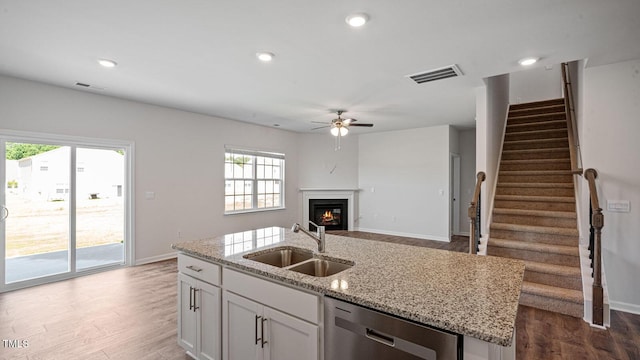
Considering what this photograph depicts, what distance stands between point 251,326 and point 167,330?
56.3 inches

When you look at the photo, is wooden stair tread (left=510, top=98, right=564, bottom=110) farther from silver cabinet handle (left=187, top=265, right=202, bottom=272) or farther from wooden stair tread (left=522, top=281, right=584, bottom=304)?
silver cabinet handle (left=187, top=265, right=202, bottom=272)

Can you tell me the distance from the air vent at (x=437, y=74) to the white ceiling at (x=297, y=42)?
9 cm

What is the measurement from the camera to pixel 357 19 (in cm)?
222

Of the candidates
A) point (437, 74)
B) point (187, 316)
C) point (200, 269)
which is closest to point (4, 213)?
point (187, 316)

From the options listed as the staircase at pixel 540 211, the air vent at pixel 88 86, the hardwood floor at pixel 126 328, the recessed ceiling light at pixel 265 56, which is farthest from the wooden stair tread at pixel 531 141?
the air vent at pixel 88 86

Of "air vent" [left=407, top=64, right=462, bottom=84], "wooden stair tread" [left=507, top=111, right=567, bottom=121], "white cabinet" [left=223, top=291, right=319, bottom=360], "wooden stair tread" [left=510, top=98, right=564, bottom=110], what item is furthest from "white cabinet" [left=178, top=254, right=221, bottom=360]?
"wooden stair tread" [left=510, top=98, right=564, bottom=110]

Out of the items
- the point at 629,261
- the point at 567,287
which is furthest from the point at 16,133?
the point at 629,261

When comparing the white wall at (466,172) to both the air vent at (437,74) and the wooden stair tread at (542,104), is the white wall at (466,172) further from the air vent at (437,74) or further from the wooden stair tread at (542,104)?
the air vent at (437,74)

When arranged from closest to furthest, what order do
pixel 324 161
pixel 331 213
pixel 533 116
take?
pixel 533 116
pixel 324 161
pixel 331 213

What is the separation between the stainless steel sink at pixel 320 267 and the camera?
1.92m

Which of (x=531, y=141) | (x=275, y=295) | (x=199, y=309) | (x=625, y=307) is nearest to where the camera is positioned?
(x=275, y=295)

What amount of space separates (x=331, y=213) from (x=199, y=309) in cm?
585

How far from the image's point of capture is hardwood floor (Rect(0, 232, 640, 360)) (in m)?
2.33

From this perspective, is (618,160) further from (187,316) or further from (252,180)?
(252,180)
